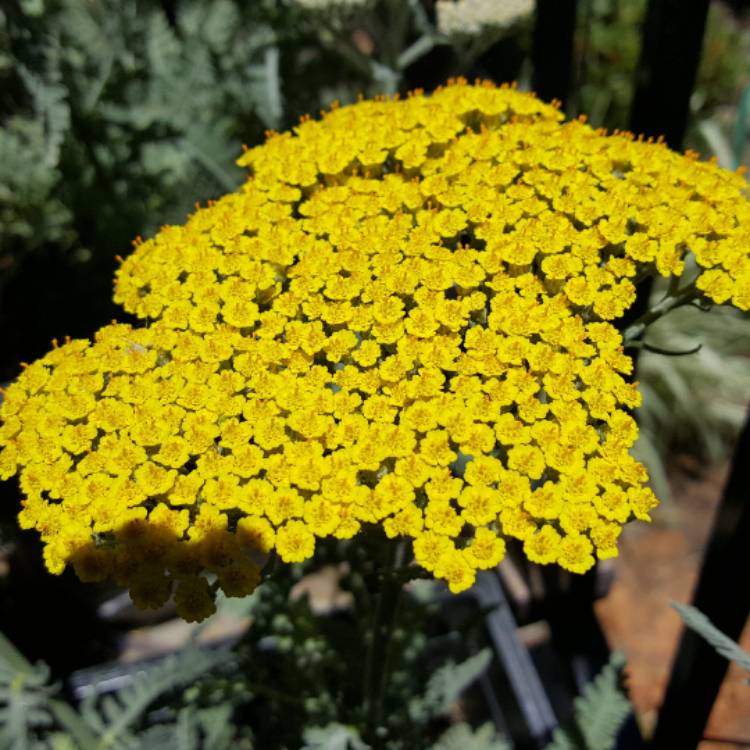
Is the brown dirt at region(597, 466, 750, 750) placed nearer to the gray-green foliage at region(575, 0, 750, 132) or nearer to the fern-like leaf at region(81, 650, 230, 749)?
the fern-like leaf at region(81, 650, 230, 749)

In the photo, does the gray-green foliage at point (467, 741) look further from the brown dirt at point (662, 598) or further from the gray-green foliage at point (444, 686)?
the brown dirt at point (662, 598)

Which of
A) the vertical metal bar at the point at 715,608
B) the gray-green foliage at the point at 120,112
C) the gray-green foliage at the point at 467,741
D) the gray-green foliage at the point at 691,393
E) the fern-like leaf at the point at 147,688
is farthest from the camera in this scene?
the gray-green foliage at the point at 691,393

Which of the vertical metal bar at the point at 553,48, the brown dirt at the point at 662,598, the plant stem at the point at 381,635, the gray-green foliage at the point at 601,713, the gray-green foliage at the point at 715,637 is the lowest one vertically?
the brown dirt at the point at 662,598

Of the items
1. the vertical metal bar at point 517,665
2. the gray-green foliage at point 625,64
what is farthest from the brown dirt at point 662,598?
the gray-green foliage at point 625,64

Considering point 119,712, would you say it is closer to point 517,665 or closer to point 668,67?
point 517,665


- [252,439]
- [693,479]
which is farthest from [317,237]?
[693,479]

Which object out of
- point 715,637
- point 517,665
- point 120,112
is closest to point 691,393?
point 517,665

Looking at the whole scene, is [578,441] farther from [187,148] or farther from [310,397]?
[187,148]
